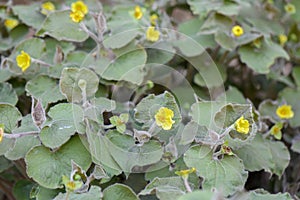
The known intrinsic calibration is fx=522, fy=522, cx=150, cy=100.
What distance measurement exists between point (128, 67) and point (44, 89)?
0.55 feet

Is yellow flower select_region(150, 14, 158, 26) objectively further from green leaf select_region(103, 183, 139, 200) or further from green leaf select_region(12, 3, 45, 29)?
green leaf select_region(103, 183, 139, 200)

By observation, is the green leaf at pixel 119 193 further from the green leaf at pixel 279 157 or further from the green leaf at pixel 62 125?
the green leaf at pixel 279 157

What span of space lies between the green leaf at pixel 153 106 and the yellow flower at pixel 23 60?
27 centimetres

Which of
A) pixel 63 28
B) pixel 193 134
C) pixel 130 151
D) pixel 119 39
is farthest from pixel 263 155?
pixel 63 28

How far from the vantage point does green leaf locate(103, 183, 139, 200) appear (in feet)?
2.65

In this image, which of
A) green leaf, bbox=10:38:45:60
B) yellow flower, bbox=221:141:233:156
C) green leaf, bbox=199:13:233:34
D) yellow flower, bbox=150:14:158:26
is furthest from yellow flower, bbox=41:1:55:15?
yellow flower, bbox=221:141:233:156

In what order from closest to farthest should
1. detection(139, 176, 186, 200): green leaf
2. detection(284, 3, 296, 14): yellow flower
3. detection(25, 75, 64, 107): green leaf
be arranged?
detection(139, 176, 186, 200): green leaf
detection(25, 75, 64, 107): green leaf
detection(284, 3, 296, 14): yellow flower

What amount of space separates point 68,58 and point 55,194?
1.11ft

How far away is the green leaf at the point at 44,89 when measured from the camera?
967 millimetres

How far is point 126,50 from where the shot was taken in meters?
1.06

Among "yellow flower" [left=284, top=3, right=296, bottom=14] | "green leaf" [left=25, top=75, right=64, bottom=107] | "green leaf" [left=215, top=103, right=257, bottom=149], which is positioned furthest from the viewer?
"yellow flower" [left=284, top=3, right=296, bottom=14]

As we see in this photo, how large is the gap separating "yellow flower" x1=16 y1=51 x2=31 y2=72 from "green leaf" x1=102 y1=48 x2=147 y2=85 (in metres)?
0.15

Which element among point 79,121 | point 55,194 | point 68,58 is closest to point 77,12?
point 68,58

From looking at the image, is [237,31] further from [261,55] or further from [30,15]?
[30,15]
